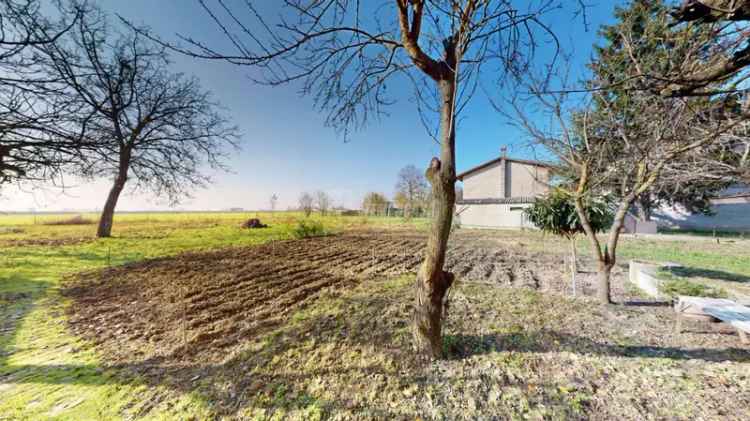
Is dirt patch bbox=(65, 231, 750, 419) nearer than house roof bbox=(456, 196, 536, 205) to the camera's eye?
Yes

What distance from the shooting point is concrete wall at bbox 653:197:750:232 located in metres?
14.2

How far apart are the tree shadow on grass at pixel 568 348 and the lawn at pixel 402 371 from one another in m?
0.02

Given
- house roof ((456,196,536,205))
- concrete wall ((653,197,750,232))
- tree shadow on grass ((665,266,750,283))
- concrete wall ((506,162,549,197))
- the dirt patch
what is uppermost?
concrete wall ((506,162,549,197))

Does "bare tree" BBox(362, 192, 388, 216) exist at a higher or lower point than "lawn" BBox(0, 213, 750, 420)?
higher

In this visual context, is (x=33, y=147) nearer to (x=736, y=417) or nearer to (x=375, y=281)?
(x=375, y=281)

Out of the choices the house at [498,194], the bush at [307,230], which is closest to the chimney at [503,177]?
the house at [498,194]

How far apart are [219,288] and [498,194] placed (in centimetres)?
1882

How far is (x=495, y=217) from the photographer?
17.4m

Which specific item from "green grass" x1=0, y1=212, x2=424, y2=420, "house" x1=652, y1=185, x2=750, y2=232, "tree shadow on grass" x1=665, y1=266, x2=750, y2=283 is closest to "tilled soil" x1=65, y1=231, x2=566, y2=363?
"green grass" x1=0, y1=212, x2=424, y2=420

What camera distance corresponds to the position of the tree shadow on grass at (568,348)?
229cm

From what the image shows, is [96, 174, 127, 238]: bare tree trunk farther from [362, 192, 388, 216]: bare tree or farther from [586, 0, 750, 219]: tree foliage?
[362, 192, 388, 216]: bare tree

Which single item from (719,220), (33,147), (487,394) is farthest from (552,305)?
(719,220)

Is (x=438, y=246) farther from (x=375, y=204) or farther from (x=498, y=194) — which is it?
(x=375, y=204)

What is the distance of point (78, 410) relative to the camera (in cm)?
174
